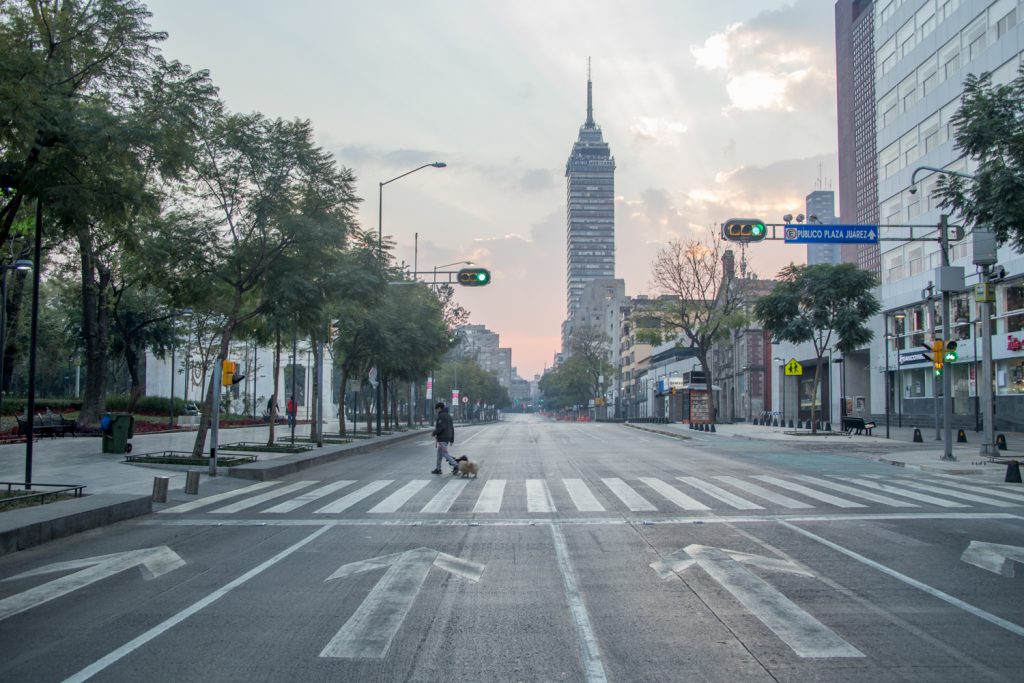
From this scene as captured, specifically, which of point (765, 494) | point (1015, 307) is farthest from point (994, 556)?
point (1015, 307)

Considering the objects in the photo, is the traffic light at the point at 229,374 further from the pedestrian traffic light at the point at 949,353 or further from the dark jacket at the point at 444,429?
the pedestrian traffic light at the point at 949,353

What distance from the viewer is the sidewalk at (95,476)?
11.9 metres

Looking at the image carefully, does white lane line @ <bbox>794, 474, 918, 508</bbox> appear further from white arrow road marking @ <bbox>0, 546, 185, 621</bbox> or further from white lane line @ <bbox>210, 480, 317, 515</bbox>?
white arrow road marking @ <bbox>0, 546, 185, 621</bbox>

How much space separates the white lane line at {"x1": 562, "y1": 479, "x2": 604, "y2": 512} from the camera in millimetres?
14773

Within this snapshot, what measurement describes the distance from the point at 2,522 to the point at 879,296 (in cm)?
5457

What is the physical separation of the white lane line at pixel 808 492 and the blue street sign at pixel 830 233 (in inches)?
317

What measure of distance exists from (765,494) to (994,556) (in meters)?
6.62

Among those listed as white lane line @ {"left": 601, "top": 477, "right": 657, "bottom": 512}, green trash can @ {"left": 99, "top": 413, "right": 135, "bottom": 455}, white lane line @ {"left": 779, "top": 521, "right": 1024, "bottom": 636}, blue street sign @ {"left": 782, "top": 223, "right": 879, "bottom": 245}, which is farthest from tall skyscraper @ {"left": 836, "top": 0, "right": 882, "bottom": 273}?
white lane line @ {"left": 779, "top": 521, "right": 1024, "bottom": 636}

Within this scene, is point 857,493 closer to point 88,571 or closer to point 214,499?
point 214,499

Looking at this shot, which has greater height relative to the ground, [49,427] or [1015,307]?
[1015,307]

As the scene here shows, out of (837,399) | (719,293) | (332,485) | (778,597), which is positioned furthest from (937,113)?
(778,597)

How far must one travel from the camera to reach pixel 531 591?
332 inches

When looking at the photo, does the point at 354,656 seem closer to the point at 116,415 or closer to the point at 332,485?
the point at 332,485

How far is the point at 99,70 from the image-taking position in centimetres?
1675
